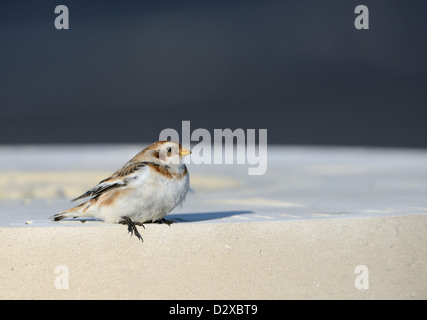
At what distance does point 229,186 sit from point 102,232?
3332mm

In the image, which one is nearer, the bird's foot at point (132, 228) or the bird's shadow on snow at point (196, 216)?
the bird's foot at point (132, 228)

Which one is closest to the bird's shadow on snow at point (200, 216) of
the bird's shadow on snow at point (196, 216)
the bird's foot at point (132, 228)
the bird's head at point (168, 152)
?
the bird's shadow on snow at point (196, 216)

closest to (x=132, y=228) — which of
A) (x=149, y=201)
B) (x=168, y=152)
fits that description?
(x=149, y=201)

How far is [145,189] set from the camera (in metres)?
3.78

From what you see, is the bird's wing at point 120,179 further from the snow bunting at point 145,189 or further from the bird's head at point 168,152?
the bird's head at point 168,152

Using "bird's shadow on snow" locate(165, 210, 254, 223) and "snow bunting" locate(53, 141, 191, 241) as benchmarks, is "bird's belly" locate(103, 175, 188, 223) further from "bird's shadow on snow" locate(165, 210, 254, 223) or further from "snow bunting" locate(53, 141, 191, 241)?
"bird's shadow on snow" locate(165, 210, 254, 223)

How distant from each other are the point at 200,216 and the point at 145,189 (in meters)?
0.92

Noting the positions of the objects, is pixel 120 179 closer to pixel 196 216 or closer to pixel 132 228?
pixel 132 228

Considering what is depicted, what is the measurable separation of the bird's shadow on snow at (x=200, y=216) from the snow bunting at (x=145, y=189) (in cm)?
43

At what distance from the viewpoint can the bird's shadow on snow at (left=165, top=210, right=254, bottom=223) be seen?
4380mm

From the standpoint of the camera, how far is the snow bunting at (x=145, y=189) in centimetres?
379

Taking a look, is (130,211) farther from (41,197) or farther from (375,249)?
(41,197)

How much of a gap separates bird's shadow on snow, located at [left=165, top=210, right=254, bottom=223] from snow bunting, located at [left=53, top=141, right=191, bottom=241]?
428 mm

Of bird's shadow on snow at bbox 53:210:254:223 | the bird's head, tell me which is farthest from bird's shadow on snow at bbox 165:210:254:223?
the bird's head
